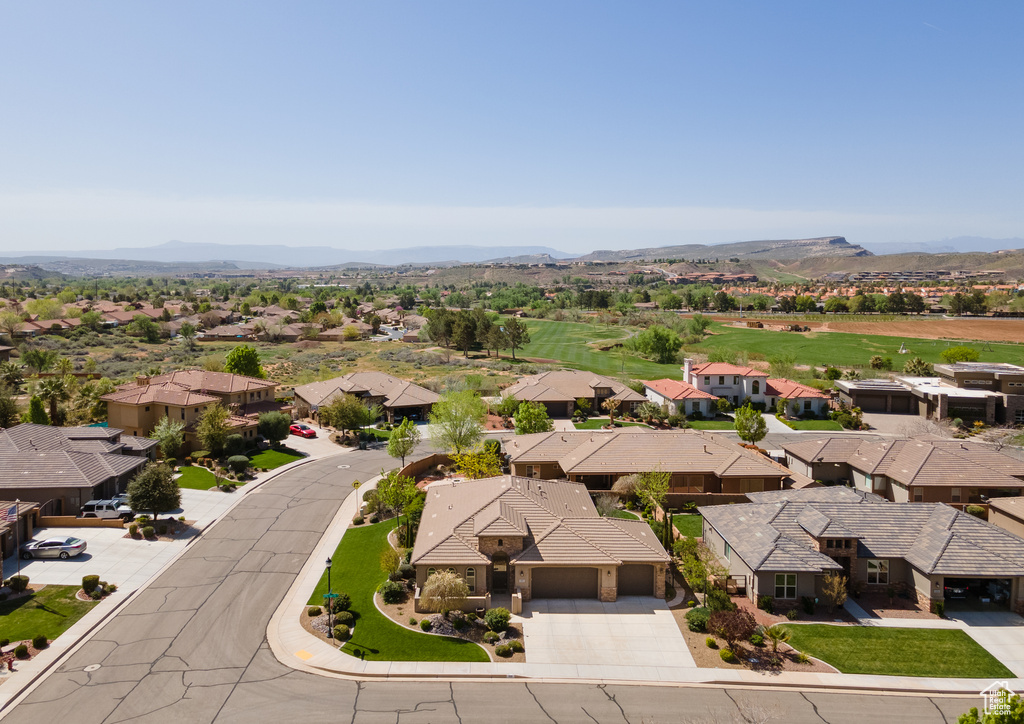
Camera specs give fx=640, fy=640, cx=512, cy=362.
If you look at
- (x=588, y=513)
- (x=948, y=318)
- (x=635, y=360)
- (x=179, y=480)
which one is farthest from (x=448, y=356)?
(x=948, y=318)

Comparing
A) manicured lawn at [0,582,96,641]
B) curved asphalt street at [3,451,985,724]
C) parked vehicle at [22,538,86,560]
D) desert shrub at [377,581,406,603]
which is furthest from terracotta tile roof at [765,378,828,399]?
manicured lawn at [0,582,96,641]

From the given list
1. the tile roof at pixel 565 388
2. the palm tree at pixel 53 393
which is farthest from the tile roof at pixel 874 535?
the palm tree at pixel 53 393

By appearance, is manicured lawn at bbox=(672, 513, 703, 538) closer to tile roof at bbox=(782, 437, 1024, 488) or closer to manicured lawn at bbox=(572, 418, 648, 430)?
tile roof at bbox=(782, 437, 1024, 488)

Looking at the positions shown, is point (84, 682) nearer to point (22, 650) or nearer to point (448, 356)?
point (22, 650)

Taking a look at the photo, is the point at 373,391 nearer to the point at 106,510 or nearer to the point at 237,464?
the point at 237,464

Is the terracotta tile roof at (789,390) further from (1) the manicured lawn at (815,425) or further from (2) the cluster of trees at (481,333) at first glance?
(2) the cluster of trees at (481,333)
